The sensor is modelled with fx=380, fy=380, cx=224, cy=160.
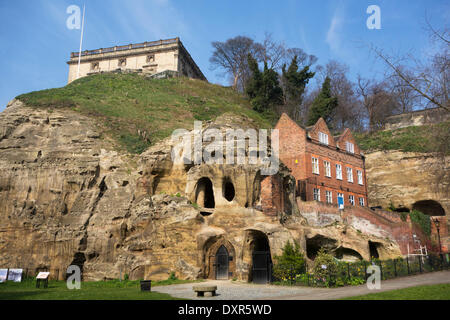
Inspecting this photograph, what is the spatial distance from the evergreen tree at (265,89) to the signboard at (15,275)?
41.7 meters

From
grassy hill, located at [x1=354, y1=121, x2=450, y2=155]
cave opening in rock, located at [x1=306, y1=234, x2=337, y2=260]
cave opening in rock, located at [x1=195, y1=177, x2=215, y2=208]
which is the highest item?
grassy hill, located at [x1=354, y1=121, x2=450, y2=155]

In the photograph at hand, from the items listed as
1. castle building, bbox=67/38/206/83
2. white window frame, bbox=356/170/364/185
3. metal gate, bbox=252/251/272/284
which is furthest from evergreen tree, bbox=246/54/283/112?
metal gate, bbox=252/251/272/284

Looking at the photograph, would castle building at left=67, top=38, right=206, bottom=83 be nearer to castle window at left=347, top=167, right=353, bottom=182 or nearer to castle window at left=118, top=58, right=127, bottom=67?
castle window at left=118, top=58, right=127, bottom=67

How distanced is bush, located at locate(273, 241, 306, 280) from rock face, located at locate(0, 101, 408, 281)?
43.7 inches

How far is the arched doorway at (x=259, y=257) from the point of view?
25219mm

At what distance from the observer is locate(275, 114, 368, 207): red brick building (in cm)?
3922

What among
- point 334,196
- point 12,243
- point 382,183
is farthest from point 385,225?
point 12,243

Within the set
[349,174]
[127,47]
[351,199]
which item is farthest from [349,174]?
[127,47]

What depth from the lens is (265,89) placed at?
2405 inches

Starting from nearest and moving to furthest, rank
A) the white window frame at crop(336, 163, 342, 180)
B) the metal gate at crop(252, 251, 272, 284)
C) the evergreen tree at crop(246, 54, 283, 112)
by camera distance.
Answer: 1. the metal gate at crop(252, 251, 272, 284)
2. the white window frame at crop(336, 163, 342, 180)
3. the evergreen tree at crop(246, 54, 283, 112)

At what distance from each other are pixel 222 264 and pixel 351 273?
30.3 ft

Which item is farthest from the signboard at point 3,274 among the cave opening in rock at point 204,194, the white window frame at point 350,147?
the white window frame at point 350,147

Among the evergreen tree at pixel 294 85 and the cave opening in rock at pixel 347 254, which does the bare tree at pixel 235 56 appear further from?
the cave opening in rock at pixel 347 254

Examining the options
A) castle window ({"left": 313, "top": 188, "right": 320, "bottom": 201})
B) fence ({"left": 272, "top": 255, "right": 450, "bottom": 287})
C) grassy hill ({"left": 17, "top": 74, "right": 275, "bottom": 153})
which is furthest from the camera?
grassy hill ({"left": 17, "top": 74, "right": 275, "bottom": 153})
